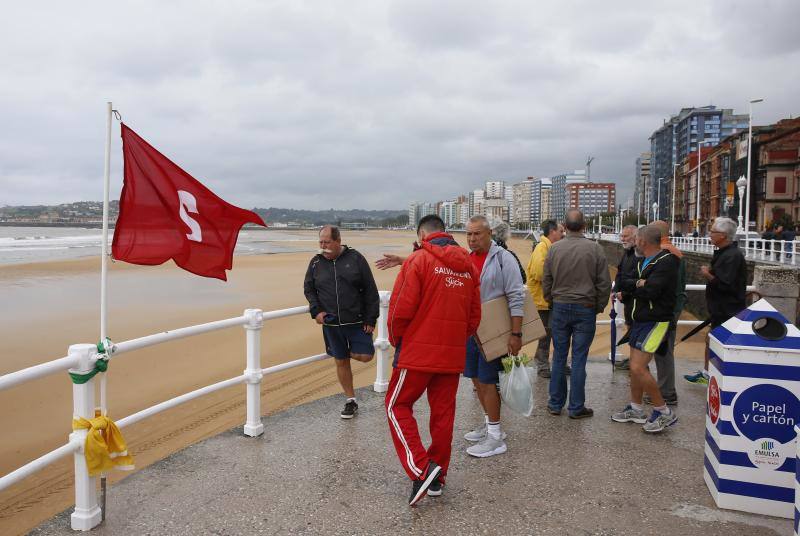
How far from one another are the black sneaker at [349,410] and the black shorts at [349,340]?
17.5 inches

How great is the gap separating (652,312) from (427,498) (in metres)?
2.41

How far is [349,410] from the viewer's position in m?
5.12

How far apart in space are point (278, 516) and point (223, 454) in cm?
111

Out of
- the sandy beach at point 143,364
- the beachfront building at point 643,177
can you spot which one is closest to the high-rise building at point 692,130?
the beachfront building at point 643,177

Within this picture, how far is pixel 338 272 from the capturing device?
493cm

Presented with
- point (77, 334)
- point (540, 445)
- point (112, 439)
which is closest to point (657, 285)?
point (540, 445)

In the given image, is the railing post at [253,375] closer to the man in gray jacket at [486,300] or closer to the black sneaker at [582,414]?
the man in gray jacket at [486,300]

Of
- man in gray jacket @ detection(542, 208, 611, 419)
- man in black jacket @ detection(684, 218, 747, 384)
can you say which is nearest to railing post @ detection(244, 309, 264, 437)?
man in gray jacket @ detection(542, 208, 611, 419)

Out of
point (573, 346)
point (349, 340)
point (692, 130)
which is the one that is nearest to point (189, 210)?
point (349, 340)

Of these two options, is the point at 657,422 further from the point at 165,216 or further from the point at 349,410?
the point at 165,216

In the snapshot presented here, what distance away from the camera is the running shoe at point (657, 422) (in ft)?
15.4

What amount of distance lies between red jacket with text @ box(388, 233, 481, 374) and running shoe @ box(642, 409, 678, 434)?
→ 7.01 ft

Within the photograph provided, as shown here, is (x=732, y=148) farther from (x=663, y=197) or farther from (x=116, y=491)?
(x=116, y=491)

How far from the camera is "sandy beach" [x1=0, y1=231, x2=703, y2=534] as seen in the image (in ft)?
18.9
